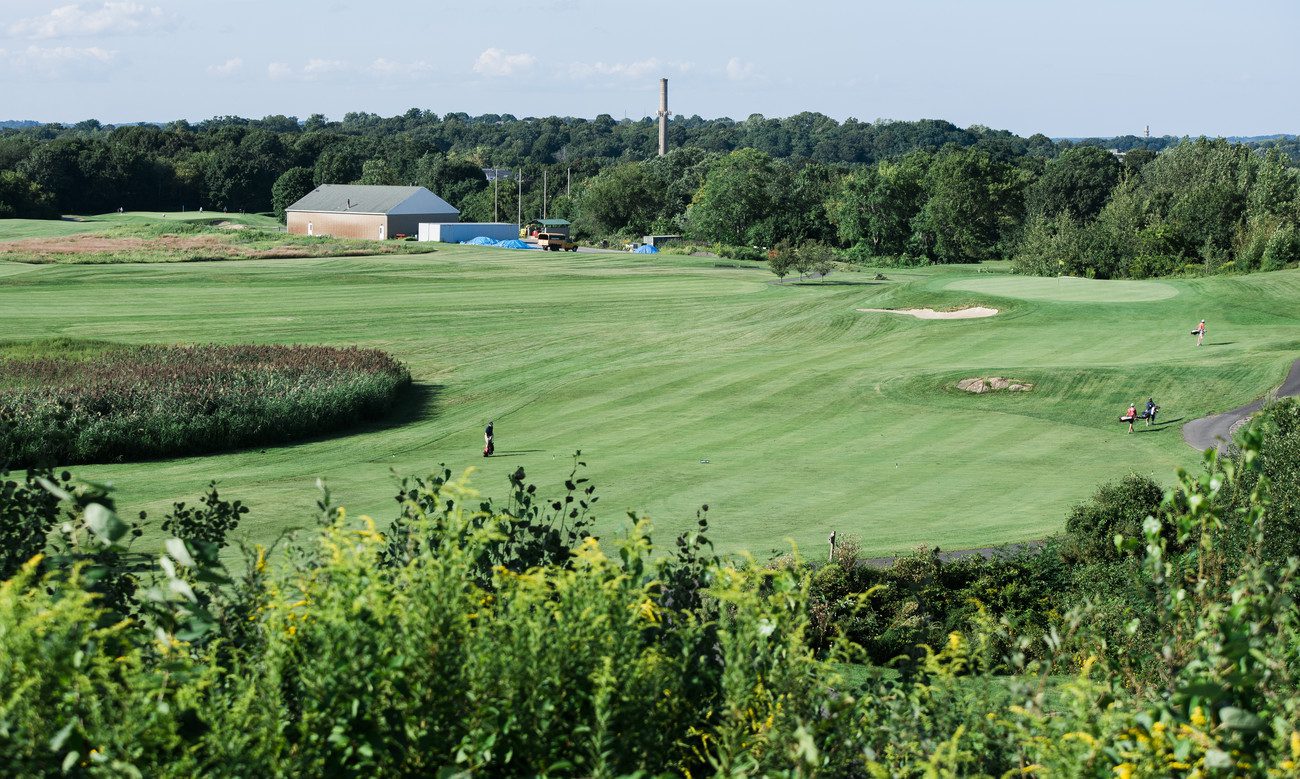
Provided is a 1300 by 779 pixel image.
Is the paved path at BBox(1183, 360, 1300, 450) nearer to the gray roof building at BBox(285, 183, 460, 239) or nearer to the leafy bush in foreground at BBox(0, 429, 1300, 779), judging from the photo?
the leafy bush in foreground at BBox(0, 429, 1300, 779)

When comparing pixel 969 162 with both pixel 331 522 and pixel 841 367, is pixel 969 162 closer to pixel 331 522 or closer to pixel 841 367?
pixel 841 367

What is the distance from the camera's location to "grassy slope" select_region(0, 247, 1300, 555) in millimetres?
27625

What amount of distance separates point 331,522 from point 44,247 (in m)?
83.8

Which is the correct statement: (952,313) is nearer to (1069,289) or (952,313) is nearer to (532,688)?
(1069,289)

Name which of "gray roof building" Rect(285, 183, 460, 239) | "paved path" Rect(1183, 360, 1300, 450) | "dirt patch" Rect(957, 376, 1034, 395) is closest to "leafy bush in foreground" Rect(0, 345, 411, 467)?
"dirt patch" Rect(957, 376, 1034, 395)

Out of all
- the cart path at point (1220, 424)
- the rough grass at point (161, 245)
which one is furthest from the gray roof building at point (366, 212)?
the cart path at point (1220, 424)

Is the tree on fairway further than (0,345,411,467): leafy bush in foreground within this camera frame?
Yes

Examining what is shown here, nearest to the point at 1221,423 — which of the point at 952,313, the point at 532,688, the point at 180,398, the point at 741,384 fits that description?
the point at 741,384

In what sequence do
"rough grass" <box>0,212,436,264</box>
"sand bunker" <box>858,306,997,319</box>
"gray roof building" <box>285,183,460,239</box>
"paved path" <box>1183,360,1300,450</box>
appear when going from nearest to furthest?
"paved path" <box>1183,360,1300,450</box> < "sand bunker" <box>858,306,997,319</box> < "rough grass" <box>0,212,436,264</box> < "gray roof building" <box>285,183,460,239</box>

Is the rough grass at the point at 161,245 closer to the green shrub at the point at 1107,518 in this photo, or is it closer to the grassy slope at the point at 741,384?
the grassy slope at the point at 741,384

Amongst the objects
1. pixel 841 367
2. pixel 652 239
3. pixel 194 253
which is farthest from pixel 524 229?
pixel 841 367

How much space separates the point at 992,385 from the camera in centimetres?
3962

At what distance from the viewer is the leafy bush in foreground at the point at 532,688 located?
4406 mm

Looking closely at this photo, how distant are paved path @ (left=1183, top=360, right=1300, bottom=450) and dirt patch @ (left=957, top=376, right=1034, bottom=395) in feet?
17.3
